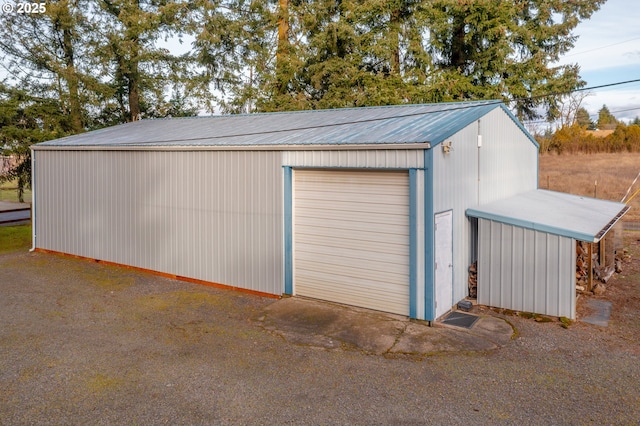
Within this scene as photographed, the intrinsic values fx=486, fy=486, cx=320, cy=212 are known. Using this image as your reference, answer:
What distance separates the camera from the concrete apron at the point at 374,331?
712 centimetres

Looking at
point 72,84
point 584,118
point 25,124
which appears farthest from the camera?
point 584,118

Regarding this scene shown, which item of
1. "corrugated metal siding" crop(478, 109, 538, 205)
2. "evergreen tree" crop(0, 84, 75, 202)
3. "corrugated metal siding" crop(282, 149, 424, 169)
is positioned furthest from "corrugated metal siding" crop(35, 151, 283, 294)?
"evergreen tree" crop(0, 84, 75, 202)

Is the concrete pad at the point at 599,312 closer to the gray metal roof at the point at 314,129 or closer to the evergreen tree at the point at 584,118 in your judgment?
the gray metal roof at the point at 314,129

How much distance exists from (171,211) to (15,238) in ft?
30.5

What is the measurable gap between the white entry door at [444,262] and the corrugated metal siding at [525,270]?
745 mm

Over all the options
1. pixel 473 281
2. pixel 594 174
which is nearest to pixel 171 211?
pixel 473 281

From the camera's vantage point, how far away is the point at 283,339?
743 cm

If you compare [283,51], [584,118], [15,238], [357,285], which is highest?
[584,118]

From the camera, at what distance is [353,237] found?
895 cm

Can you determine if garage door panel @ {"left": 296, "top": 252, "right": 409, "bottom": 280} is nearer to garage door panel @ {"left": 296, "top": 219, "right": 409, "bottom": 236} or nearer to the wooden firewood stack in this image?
garage door panel @ {"left": 296, "top": 219, "right": 409, "bottom": 236}

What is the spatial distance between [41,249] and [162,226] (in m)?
5.53

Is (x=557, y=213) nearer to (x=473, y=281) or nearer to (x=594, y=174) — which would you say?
(x=473, y=281)

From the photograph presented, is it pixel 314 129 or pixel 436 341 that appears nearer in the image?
pixel 436 341

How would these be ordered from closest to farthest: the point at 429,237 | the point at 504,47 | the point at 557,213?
the point at 429,237 → the point at 557,213 → the point at 504,47
